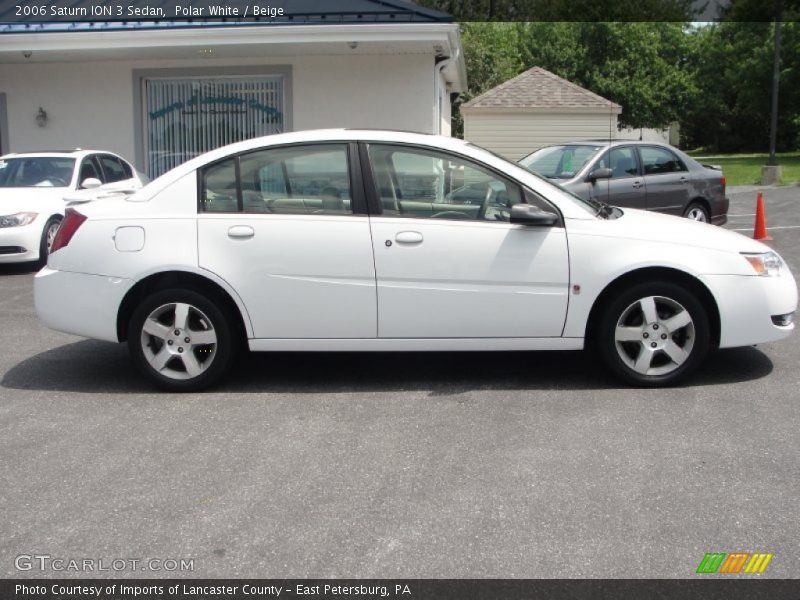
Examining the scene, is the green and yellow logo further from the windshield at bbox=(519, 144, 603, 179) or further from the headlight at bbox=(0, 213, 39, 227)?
the headlight at bbox=(0, 213, 39, 227)

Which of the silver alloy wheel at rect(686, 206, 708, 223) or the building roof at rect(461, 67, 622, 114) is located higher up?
the building roof at rect(461, 67, 622, 114)

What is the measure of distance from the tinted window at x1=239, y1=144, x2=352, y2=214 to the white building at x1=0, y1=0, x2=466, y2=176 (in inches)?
291

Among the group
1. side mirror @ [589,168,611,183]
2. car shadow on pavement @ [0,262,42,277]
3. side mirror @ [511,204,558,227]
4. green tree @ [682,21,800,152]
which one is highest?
green tree @ [682,21,800,152]

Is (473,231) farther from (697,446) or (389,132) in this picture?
(697,446)

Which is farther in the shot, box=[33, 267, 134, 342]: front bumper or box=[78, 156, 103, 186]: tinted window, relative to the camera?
box=[78, 156, 103, 186]: tinted window

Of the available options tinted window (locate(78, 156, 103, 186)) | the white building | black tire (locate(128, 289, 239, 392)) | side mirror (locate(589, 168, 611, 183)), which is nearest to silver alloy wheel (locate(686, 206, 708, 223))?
side mirror (locate(589, 168, 611, 183))

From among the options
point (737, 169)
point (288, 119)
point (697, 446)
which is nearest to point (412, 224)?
point (697, 446)

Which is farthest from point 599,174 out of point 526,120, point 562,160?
point 526,120

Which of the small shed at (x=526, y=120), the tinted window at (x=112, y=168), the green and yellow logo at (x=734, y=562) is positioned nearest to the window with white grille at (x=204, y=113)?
the tinted window at (x=112, y=168)

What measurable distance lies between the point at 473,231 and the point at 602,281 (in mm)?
868

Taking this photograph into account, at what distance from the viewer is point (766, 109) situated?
50.1 m

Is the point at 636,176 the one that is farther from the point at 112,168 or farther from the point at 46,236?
the point at 46,236

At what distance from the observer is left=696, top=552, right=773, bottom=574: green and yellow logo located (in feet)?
11.2

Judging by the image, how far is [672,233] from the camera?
19.0ft
